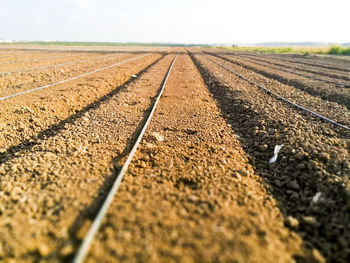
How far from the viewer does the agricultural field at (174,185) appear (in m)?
2.07

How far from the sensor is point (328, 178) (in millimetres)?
3260

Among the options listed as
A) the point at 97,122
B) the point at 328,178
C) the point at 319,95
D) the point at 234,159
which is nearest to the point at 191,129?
the point at 234,159

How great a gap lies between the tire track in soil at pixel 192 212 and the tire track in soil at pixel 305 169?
0.96ft

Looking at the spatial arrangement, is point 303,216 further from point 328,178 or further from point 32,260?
point 32,260

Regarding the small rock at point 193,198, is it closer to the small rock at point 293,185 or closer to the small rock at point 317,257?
the small rock at point 317,257

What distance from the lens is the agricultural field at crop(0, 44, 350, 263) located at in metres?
2.07

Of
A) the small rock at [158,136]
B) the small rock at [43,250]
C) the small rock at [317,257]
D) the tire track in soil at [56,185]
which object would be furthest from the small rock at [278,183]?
the small rock at [43,250]

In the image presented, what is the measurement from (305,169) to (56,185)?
4154 millimetres

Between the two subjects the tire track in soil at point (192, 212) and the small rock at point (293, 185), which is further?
the small rock at point (293, 185)

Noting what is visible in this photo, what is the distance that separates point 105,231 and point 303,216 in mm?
2574

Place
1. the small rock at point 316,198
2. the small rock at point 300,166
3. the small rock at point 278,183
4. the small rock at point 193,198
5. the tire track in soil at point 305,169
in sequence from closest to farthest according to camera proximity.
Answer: the tire track in soil at point 305,169 < the small rock at point 193,198 < the small rock at point 316,198 < the small rock at point 278,183 < the small rock at point 300,166

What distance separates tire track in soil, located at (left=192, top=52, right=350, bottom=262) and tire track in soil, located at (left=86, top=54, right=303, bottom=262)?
0.96 feet

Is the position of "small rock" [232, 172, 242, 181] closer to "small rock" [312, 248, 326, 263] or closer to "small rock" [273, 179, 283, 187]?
"small rock" [273, 179, 283, 187]

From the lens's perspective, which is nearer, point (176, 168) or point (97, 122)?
point (176, 168)
